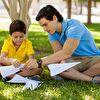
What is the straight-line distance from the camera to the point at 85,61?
19.9 feet

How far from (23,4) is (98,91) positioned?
16.7 feet

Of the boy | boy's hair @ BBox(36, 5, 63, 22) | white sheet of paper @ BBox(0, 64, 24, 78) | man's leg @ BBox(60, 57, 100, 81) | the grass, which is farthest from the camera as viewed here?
the boy

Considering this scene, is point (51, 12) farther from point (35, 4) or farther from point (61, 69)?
point (35, 4)

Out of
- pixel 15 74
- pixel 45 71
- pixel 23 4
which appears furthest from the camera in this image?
pixel 23 4

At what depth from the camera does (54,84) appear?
5855 millimetres

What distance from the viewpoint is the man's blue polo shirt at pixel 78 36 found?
5.79 metres

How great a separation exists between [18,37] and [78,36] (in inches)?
37.8

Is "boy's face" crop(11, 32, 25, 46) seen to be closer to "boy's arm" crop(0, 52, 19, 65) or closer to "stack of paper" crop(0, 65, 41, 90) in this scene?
"boy's arm" crop(0, 52, 19, 65)

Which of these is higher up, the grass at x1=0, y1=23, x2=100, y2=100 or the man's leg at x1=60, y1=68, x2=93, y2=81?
the man's leg at x1=60, y1=68, x2=93, y2=81

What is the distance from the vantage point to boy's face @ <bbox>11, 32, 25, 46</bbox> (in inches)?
243

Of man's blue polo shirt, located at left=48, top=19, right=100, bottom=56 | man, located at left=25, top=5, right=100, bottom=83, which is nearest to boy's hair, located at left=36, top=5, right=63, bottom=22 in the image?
man, located at left=25, top=5, right=100, bottom=83

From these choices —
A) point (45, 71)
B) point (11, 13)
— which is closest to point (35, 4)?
point (11, 13)

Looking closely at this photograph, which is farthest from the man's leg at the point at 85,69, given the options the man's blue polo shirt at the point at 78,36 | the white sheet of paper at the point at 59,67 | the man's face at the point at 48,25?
the man's face at the point at 48,25

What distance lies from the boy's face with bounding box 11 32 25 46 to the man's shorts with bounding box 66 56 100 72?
0.76 metres
